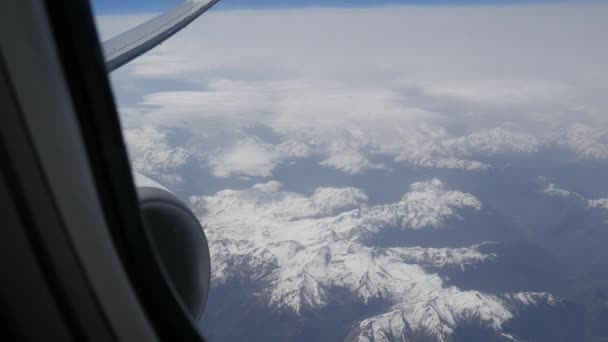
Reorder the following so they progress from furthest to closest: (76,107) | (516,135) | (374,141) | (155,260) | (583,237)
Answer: (516,135), (374,141), (583,237), (155,260), (76,107)

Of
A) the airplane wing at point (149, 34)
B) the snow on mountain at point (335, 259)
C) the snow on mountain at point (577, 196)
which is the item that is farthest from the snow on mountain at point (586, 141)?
the airplane wing at point (149, 34)

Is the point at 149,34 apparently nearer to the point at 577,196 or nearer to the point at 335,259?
the point at 335,259

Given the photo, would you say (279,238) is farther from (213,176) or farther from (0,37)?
(0,37)

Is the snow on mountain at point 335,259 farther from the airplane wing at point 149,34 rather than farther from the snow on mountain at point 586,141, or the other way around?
the snow on mountain at point 586,141

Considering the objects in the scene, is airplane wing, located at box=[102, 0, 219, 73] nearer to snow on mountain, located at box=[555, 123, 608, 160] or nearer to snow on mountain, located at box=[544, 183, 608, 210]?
snow on mountain, located at box=[544, 183, 608, 210]

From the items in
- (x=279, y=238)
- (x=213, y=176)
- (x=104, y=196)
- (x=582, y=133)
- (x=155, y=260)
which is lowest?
(x=582, y=133)

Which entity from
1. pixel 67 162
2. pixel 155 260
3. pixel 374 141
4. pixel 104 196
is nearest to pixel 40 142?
pixel 67 162

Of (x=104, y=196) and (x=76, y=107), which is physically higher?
(x=76, y=107)

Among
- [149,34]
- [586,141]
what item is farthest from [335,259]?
[586,141]
